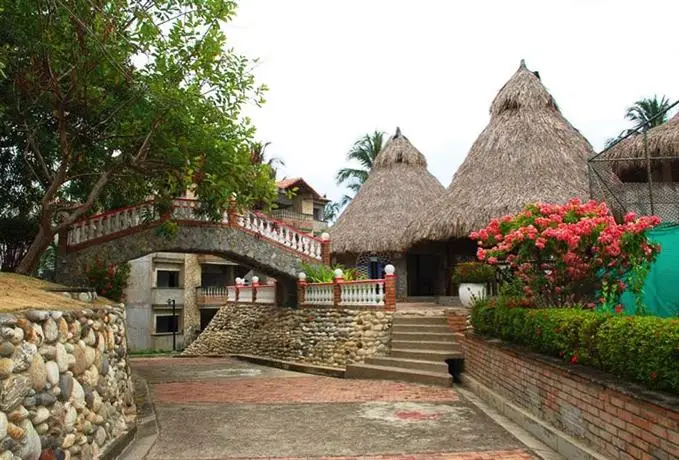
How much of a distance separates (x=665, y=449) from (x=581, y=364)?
5.35 ft

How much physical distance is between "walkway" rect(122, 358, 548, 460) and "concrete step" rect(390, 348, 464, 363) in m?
0.90

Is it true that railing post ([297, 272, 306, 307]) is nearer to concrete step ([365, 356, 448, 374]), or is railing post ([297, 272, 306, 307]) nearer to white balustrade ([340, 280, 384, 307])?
white balustrade ([340, 280, 384, 307])

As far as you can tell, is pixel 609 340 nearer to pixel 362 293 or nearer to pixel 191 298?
pixel 362 293

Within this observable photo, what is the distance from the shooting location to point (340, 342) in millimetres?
12664

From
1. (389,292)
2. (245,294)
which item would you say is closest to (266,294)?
(245,294)

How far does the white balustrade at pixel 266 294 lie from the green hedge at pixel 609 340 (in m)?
11.2

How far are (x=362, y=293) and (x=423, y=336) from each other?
2.08m

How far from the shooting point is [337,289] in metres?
13.3

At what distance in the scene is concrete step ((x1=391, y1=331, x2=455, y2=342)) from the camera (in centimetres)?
1084

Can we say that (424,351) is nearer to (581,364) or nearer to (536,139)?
(581,364)

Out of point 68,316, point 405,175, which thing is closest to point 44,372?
point 68,316

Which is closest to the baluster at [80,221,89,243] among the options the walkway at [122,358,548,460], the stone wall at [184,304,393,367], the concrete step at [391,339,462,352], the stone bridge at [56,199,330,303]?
the stone bridge at [56,199,330,303]

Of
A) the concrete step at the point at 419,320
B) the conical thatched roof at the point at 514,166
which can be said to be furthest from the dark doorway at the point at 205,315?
the concrete step at the point at 419,320

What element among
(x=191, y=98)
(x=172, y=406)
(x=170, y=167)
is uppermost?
(x=191, y=98)
